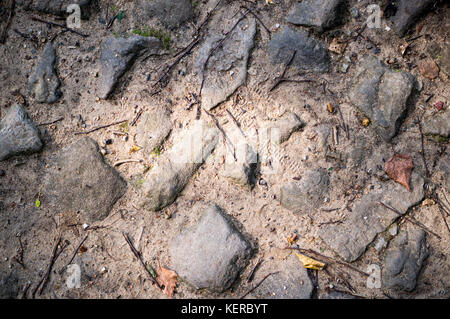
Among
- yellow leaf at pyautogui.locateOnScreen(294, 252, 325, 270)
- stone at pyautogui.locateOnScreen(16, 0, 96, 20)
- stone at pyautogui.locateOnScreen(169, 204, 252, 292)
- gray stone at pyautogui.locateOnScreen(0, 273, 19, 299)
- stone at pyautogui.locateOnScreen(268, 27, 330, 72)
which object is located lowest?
gray stone at pyautogui.locateOnScreen(0, 273, 19, 299)

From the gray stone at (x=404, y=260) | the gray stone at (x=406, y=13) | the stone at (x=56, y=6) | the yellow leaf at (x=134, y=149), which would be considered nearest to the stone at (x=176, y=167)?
the yellow leaf at (x=134, y=149)

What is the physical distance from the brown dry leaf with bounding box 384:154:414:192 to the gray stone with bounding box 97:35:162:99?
1821mm

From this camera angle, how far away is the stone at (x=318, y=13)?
240cm

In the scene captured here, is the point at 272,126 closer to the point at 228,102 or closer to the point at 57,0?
the point at 228,102

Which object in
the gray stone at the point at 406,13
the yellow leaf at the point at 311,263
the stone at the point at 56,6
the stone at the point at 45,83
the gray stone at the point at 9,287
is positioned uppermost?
the gray stone at the point at 406,13

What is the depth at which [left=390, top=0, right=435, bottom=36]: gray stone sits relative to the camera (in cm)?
240

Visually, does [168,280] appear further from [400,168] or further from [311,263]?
[400,168]

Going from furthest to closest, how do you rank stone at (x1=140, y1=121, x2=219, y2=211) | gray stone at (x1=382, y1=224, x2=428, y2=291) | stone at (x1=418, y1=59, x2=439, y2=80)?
stone at (x1=418, y1=59, x2=439, y2=80) < stone at (x1=140, y1=121, x2=219, y2=211) < gray stone at (x1=382, y1=224, x2=428, y2=291)

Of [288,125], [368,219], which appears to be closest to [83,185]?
[288,125]

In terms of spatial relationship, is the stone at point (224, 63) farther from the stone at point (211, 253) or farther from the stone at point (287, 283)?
the stone at point (287, 283)

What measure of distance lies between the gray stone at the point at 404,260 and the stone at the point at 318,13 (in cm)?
153

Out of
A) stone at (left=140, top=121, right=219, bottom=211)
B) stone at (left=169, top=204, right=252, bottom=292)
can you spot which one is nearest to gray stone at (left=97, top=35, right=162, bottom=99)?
stone at (left=140, top=121, right=219, bottom=211)

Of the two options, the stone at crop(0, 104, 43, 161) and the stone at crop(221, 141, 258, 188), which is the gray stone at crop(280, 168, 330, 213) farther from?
the stone at crop(0, 104, 43, 161)

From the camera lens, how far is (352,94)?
241 cm
